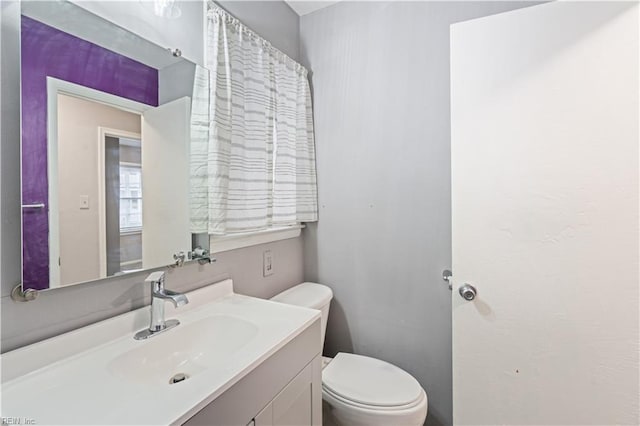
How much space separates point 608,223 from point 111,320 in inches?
63.8

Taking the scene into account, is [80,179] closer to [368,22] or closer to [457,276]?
[457,276]

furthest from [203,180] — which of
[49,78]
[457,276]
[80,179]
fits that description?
[457,276]

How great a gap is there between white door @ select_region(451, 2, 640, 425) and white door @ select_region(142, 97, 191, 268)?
1.07m

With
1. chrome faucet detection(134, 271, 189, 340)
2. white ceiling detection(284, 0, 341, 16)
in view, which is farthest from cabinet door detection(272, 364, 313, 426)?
white ceiling detection(284, 0, 341, 16)

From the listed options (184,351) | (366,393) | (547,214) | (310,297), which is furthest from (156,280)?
(547,214)

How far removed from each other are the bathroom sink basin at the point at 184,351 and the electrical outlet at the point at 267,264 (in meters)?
0.47

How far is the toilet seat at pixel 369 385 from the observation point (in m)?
1.16

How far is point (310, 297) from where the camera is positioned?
1.54 m

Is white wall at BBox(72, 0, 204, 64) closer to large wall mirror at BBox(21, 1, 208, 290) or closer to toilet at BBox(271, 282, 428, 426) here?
large wall mirror at BBox(21, 1, 208, 290)

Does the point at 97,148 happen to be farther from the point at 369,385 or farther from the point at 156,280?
the point at 369,385

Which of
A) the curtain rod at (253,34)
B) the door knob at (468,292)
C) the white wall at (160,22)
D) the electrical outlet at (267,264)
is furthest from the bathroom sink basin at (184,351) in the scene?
the curtain rod at (253,34)

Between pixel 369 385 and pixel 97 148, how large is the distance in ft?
4.40

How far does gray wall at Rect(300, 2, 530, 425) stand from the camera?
4.76 feet

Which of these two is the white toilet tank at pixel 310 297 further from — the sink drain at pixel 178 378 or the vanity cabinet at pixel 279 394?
the sink drain at pixel 178 378
